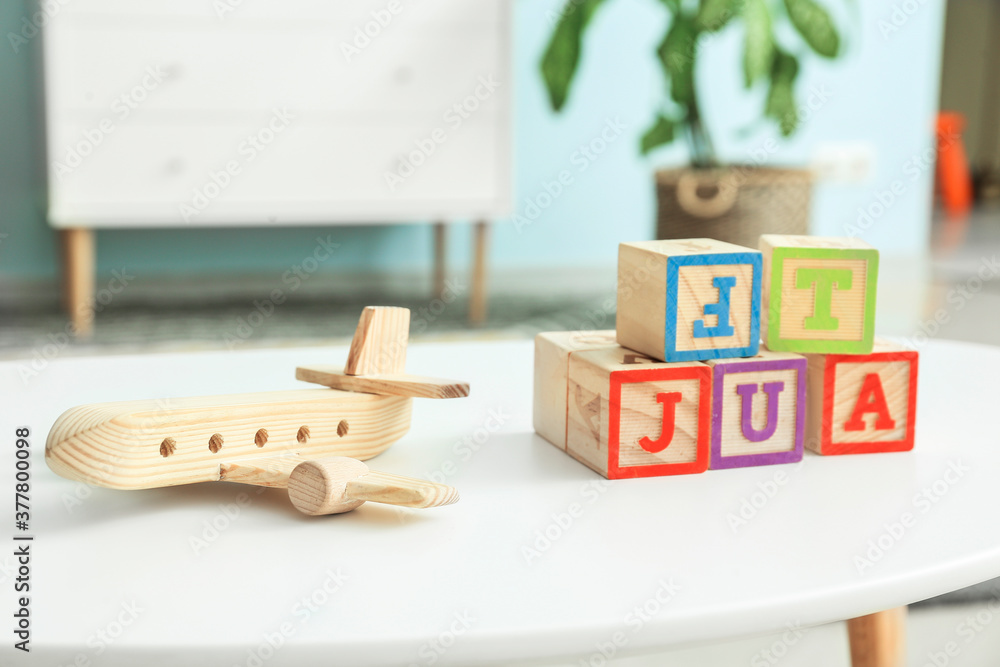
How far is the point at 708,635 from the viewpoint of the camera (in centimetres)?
42

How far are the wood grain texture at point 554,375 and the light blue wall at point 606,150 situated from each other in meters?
2.03

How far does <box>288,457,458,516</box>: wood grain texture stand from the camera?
510mm

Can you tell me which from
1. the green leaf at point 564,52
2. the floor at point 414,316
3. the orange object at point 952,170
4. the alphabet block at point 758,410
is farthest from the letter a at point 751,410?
the orange object at point 952,170

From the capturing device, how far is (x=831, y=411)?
2.08 ft

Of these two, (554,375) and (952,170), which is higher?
(952,170)

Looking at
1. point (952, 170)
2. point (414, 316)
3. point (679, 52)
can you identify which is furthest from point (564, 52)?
point (952, 170)

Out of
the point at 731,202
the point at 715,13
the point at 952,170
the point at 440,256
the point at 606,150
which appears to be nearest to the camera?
the point at 715,13

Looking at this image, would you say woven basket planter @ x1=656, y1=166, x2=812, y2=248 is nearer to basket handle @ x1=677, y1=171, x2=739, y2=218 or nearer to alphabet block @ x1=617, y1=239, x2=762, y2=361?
basket handle @ x1=677, y1=171, x2=739, y2=218

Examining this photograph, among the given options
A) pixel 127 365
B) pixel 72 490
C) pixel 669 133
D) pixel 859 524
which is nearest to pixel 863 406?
pixel 859 524

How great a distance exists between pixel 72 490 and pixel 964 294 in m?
2.86

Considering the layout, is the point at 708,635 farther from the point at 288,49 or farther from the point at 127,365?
the point at 288,49

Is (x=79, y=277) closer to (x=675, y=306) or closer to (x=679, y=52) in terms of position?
(x=679, y=52)

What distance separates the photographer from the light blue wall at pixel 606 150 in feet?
8.11

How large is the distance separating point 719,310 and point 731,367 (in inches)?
1.3
